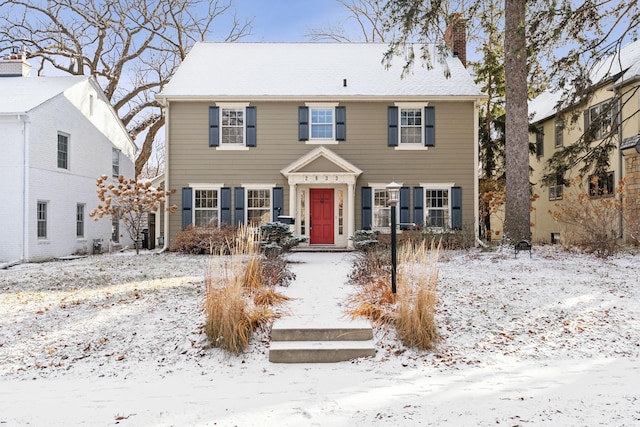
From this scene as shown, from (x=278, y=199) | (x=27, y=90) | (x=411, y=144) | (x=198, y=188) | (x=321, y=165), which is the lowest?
(x=278, y=199)

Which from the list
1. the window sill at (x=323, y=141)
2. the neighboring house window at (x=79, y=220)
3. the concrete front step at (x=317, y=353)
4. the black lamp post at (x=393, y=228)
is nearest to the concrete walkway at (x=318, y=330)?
the concrete front step at (x=317, y=353)

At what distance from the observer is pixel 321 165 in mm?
15039

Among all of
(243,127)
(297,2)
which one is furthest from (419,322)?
(297,2)

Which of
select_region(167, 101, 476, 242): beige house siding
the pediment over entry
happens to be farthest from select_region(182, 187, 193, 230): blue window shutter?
the pediment over entry

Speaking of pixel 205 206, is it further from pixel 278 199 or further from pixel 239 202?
pixel 278 199

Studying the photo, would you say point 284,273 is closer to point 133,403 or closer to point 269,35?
point 133,403

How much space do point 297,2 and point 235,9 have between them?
9375mm

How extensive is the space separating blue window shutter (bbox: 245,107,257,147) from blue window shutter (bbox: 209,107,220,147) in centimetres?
97

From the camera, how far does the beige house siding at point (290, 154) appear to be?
15.5 meters

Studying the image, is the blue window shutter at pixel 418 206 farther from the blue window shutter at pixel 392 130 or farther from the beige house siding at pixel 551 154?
the beige house siding at pixel 551 154

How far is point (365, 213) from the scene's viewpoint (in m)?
15.5

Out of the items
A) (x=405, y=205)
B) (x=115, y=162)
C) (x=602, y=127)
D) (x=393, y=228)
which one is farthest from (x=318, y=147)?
(x=602, y=127)

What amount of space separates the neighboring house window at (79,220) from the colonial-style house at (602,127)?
49.1 feet

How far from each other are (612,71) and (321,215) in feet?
38.1
